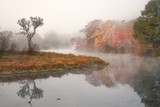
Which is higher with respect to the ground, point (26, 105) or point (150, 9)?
point (150, 9)

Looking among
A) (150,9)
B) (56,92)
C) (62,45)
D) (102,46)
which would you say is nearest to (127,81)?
(56,92)

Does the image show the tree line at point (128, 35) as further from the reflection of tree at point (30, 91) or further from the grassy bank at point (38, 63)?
the reflection of tree at point (30, 91)

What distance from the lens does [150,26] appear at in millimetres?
50781

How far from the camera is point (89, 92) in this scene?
25469mm

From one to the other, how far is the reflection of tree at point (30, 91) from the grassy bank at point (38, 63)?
21.4ft

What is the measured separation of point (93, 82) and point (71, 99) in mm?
7936

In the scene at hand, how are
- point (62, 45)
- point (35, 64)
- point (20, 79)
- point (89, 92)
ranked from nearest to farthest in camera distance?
point (89, 92) < point (20, 79) < point (35, 64) < point (62, 45)

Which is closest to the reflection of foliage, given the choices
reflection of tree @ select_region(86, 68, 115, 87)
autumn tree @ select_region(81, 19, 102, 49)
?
reflection of tree @ select_region(86, 68, 115, 87)

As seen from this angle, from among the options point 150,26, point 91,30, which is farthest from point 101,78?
point 91,30

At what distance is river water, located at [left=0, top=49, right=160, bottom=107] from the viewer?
21.8 meters

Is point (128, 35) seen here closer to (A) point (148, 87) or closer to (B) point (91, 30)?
(B) point (91, 30)

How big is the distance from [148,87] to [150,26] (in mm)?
26147

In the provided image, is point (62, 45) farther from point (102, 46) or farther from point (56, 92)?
point (56, 92)

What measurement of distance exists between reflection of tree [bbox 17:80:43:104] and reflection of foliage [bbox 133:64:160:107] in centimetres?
830
